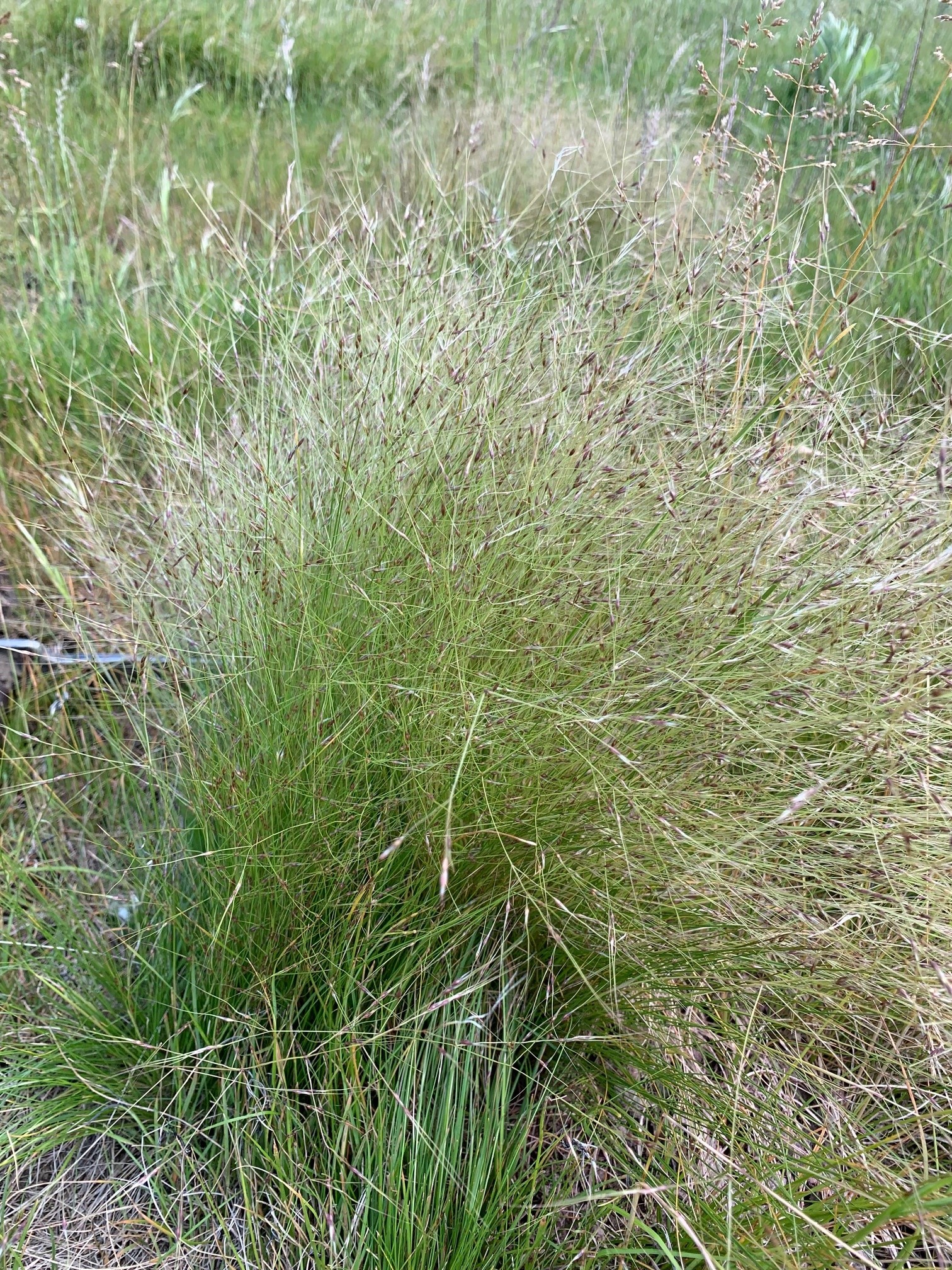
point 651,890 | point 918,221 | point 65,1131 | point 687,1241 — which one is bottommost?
point 65,1131

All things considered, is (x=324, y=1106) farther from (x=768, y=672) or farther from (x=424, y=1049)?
(x=768, y=672)

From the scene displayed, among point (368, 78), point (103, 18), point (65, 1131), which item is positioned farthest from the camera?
point (368, 78)

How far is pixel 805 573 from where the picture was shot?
132 centimetres

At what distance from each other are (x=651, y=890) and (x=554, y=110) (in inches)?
118

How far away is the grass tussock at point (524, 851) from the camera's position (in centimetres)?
122

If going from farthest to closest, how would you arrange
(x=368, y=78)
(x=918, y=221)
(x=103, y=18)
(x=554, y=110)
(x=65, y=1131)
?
1. (x=368, y=78)
2. (x=103, y=18)
3. (x=554, y=110)
4. (x=918, y=221)
5. (x=65, y=1131)

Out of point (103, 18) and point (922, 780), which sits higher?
point (103, 18)

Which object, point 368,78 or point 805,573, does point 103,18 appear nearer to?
point 368,78

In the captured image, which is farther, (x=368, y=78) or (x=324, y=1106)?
(x=368, y=78)

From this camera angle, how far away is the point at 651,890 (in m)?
1.31

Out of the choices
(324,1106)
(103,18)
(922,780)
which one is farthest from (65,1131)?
(103,18)

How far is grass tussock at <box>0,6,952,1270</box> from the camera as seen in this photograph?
47.9 inches

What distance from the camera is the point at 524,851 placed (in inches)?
51.6

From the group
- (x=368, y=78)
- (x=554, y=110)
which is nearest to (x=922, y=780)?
(x=554, y=110)
